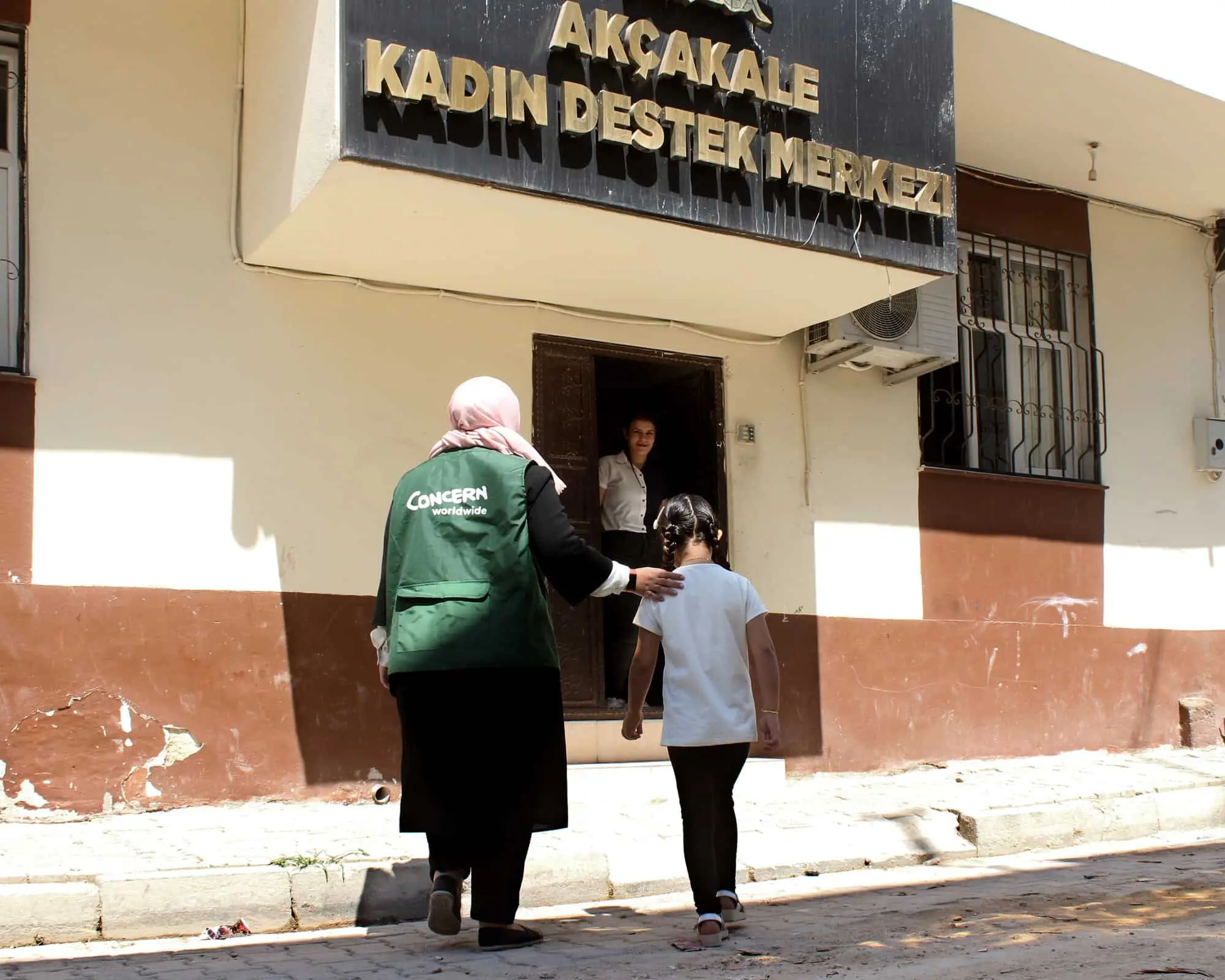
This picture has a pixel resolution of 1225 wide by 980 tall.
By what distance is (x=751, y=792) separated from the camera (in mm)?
7746

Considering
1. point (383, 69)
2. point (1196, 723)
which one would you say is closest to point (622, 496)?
point (383, 69)

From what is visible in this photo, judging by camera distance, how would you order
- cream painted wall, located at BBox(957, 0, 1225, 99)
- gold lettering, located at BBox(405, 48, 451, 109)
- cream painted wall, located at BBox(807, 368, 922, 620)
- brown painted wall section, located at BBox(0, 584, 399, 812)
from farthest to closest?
A: cream painted wall, located at BBox(807, 368, 922, 620) → cream painted wall, located at BBox(957, 0, 1225, 99) → brown painted wall section, located at BBox(0, 584, 399, 812) → gold lettering, located at BBox(405, 48, 451, 109)

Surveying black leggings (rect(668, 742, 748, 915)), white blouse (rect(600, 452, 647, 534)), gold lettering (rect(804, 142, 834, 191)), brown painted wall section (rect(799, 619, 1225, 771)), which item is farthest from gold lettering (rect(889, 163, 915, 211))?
black leggings (rect(668, 742, 748, 915))

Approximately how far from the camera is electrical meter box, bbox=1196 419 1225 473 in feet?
34.4

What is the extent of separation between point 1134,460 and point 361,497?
6160 millimetres

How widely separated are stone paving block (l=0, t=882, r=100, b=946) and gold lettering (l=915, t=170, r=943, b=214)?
203 inches

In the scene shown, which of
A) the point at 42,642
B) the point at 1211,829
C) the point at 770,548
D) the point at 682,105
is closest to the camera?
the point at 42,642

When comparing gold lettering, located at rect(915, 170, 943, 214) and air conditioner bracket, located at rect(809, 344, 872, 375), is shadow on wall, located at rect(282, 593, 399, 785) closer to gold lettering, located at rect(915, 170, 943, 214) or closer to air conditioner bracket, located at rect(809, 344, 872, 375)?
air conditioner bracket, located at rect(809, 344, 872, 375)

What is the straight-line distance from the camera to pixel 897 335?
841 cm

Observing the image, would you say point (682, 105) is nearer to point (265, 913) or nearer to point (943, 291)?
point (943, 291)

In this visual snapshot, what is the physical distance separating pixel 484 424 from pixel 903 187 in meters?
3.58

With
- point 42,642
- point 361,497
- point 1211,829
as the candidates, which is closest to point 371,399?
point 361,497

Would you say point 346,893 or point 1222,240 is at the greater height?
point 1222,240

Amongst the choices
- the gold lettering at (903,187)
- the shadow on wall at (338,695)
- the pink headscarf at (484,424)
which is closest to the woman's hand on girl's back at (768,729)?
the pink headscarf at (484,424)
